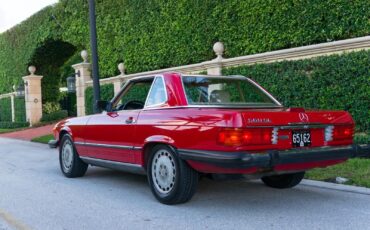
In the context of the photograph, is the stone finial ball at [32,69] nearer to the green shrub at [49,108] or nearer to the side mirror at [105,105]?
the green shrub at [49,108]

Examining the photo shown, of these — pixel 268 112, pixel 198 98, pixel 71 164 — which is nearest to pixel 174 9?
pixel 71 164

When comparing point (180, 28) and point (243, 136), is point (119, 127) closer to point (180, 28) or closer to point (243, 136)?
point (243, 136)

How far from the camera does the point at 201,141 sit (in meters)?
4.96

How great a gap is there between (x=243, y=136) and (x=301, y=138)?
83 centimetres

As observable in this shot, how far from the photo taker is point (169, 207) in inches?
217

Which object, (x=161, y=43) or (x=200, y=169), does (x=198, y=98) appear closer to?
(x=200, y=169)

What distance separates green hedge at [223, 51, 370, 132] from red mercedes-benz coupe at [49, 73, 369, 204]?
10.3 ft

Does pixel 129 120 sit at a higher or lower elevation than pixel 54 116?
higher

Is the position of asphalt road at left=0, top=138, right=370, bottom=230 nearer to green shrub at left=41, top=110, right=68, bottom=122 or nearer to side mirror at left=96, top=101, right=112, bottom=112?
side mirror at left=96, top=101, right=112, bottom=112

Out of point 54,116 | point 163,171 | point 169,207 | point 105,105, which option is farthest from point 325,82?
point 54,116

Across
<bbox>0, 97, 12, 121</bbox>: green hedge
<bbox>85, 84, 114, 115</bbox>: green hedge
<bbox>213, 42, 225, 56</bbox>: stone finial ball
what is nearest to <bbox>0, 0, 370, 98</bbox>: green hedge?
<bbox>213, 42, 225, 56</bbox>: stone finial ball

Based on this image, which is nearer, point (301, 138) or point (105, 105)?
point (301, 138)

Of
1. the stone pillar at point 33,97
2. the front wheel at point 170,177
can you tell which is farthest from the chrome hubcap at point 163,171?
the stone pillar at point 33,97

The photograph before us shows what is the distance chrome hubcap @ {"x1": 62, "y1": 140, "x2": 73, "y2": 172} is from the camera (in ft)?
25.9
